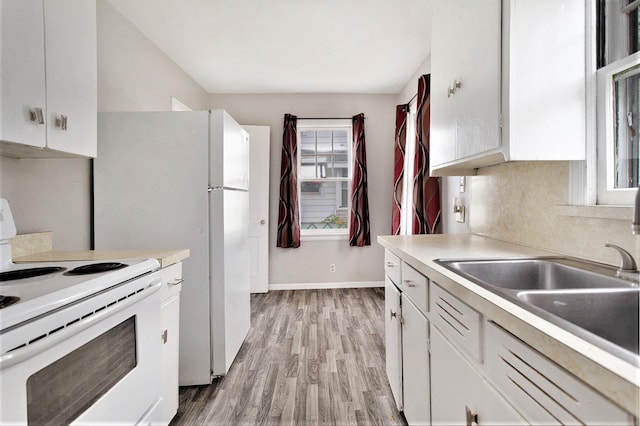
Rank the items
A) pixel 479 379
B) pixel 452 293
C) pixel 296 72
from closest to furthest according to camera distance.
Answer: pixel 479 379 < pixel 452 293 < pixel 296 72

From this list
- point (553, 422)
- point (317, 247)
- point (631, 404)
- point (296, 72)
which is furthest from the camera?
point (317, 247)

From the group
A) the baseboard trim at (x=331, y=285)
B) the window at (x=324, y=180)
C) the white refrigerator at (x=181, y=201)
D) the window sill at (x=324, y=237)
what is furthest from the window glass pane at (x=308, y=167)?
the white refrigerator at (x=181, y=201)

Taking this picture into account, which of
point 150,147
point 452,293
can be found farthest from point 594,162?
point 150,147

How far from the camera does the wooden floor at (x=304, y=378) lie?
1.60 metres

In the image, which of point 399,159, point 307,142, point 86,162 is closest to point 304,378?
point 86,162

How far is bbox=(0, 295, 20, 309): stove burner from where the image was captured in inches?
27.4

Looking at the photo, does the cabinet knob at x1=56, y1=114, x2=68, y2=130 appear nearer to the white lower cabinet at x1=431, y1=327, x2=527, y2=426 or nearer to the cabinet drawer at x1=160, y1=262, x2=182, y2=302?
the cabinet drawer at x1=160, y1=262, x2=182, y2=302

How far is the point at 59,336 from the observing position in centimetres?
74

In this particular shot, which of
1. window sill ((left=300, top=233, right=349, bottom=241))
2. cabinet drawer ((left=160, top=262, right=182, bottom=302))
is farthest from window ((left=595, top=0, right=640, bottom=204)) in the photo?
window sill ((left=300, top=233, right=349, bottom=241))

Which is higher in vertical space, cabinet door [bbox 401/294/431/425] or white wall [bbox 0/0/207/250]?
white wall [bbox 0/0/207/250]

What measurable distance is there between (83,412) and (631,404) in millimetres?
1177

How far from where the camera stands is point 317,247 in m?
3.91

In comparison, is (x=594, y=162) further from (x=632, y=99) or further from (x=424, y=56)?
(x=424, y=56)

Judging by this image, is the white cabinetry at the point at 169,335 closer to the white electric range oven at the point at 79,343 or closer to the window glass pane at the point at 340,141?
the white electric range oven at the point at 79,343
